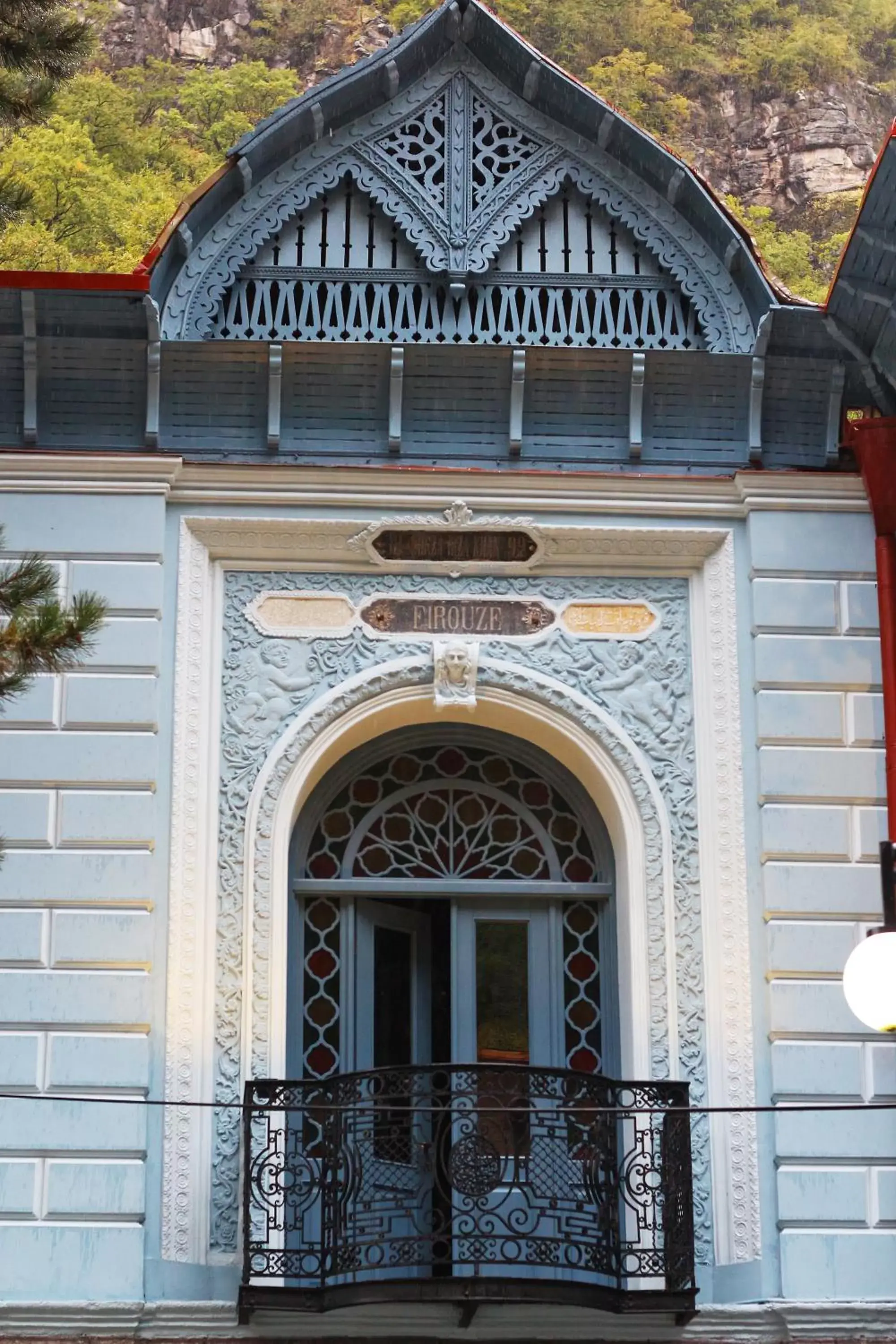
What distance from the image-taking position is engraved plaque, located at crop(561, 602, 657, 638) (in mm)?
12688

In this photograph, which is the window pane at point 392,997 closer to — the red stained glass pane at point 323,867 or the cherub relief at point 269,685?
the red stained glass pane at point 323,867

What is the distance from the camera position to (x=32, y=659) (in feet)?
30.9

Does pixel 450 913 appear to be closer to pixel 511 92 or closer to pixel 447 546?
pixel 447 546

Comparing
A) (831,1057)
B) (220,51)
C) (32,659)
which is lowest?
(831,1057)

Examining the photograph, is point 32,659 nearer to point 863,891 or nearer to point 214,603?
point 214,603

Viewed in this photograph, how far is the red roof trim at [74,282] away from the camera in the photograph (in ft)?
40.2

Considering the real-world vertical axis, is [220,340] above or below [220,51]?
below

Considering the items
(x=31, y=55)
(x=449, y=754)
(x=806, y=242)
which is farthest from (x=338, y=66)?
(x=31, y=55)

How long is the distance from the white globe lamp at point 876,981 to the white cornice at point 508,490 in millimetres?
4942

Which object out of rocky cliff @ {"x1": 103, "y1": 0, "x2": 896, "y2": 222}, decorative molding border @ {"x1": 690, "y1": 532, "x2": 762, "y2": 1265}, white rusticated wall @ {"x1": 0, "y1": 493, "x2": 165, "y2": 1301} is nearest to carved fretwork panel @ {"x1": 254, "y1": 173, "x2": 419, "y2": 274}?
white rusticated wall @ {"x1": 0, "y1": 493, "x2": 165, "y2": 1301}

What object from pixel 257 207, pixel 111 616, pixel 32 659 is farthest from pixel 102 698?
pixel 257 207

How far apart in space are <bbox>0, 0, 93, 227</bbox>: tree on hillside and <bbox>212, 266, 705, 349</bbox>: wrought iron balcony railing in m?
2.49

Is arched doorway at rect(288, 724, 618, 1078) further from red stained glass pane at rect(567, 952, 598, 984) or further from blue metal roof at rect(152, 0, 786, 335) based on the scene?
blue metal roof at rect(152, 0, 786, 335)

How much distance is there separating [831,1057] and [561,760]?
2.52 meters
